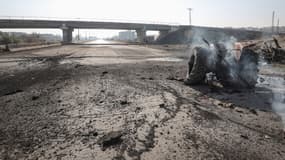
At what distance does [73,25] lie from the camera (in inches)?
2499

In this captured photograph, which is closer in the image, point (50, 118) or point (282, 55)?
point (50, 118)

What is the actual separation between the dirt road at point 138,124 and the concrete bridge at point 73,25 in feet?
179

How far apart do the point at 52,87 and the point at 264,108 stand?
634cm

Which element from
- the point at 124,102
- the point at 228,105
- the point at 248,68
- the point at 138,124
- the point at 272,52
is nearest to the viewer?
the point at 138,124

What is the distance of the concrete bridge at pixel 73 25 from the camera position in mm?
54875

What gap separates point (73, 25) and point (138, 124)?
63.6m

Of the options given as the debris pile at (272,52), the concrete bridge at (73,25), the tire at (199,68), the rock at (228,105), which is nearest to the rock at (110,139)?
the rock at (228,105)

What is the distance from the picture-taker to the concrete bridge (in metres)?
54.9

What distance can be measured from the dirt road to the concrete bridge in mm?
54604

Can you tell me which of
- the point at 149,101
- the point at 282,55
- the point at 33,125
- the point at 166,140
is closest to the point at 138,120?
the point at 166,140

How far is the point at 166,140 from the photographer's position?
380cm

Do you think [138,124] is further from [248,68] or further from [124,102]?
[248,68]

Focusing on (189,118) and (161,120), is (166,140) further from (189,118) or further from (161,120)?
(189,118)

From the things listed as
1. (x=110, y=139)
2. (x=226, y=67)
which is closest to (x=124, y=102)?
(x=110, y=139)
